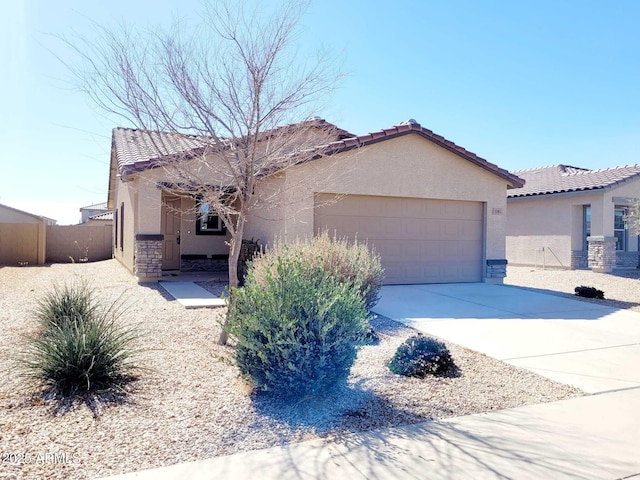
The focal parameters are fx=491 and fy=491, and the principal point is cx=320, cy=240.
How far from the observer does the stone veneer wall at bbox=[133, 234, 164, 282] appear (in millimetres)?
12750

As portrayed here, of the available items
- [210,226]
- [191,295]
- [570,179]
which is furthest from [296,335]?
[570,179]

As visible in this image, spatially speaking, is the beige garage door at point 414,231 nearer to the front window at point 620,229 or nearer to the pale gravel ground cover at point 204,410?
the pale gravel ground cover at point 204,410

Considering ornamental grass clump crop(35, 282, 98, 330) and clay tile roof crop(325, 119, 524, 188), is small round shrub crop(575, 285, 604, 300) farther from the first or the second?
ornamental grass clump crop(35, 282, 98, 330)

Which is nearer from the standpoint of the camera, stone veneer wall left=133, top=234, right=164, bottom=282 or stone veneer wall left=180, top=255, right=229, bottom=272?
stone veneer wall left=133, top=234, right=164, bottom=282

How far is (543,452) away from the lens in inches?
149

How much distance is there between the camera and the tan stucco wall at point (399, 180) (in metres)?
11.7

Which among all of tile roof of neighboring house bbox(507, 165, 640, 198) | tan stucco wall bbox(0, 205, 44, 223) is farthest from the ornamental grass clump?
tan stucco wall bbox(0, 205, 44, 223)

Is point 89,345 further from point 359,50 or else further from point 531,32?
point 531,32

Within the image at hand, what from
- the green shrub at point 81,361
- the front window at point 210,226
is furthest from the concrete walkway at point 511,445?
the front window at point 210,226

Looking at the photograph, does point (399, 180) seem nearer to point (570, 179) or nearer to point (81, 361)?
A: point (81, 361)

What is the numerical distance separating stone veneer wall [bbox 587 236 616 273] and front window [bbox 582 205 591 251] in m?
0.70

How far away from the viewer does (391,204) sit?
13.1 meters

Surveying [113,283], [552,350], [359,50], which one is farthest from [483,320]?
[113,283]

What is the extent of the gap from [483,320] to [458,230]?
539 cm
